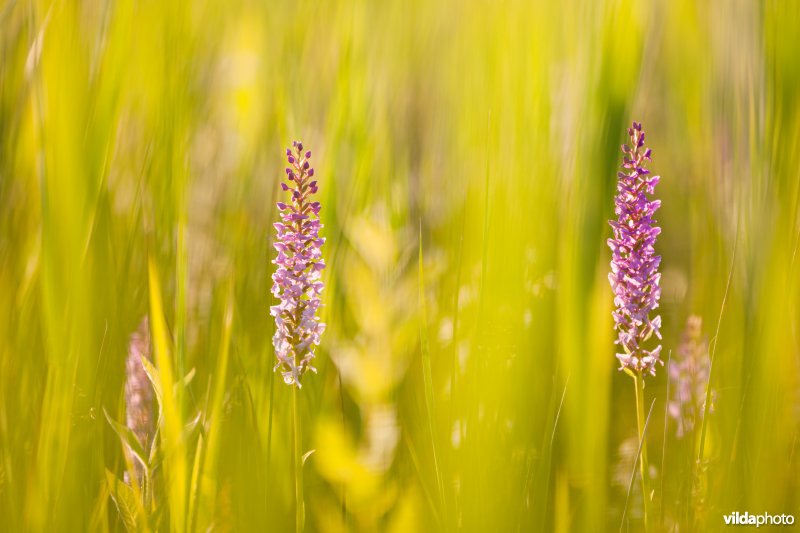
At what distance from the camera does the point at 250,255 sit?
597 millimetres

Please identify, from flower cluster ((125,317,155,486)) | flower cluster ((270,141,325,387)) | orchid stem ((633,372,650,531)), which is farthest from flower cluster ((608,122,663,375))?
flower cluster ((125,317,155,486))

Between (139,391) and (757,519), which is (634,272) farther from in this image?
(139,391)

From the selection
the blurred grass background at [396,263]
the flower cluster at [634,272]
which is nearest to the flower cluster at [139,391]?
the blurred grass background at [396,263]

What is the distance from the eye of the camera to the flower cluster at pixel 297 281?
58 cm

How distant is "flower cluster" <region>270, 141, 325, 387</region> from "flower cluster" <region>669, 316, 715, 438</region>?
28 centimetres

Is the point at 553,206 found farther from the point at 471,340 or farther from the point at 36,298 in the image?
the point at 36,298

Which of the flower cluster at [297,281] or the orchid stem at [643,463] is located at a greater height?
the flower cluster at [297,281]

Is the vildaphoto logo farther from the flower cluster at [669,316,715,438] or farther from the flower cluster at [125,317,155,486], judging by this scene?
the flower cluster at [125,317,155,486]

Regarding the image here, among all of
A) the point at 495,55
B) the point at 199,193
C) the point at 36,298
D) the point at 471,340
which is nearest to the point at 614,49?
the point at 495,55

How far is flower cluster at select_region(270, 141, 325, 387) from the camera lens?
0.58 metres

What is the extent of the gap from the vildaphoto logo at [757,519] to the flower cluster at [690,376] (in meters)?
0.08

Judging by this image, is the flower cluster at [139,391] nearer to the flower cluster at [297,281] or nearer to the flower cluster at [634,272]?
the flower cluster at [297,281]

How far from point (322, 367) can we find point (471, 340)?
155 mm

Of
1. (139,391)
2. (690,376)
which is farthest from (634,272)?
(139,391)
